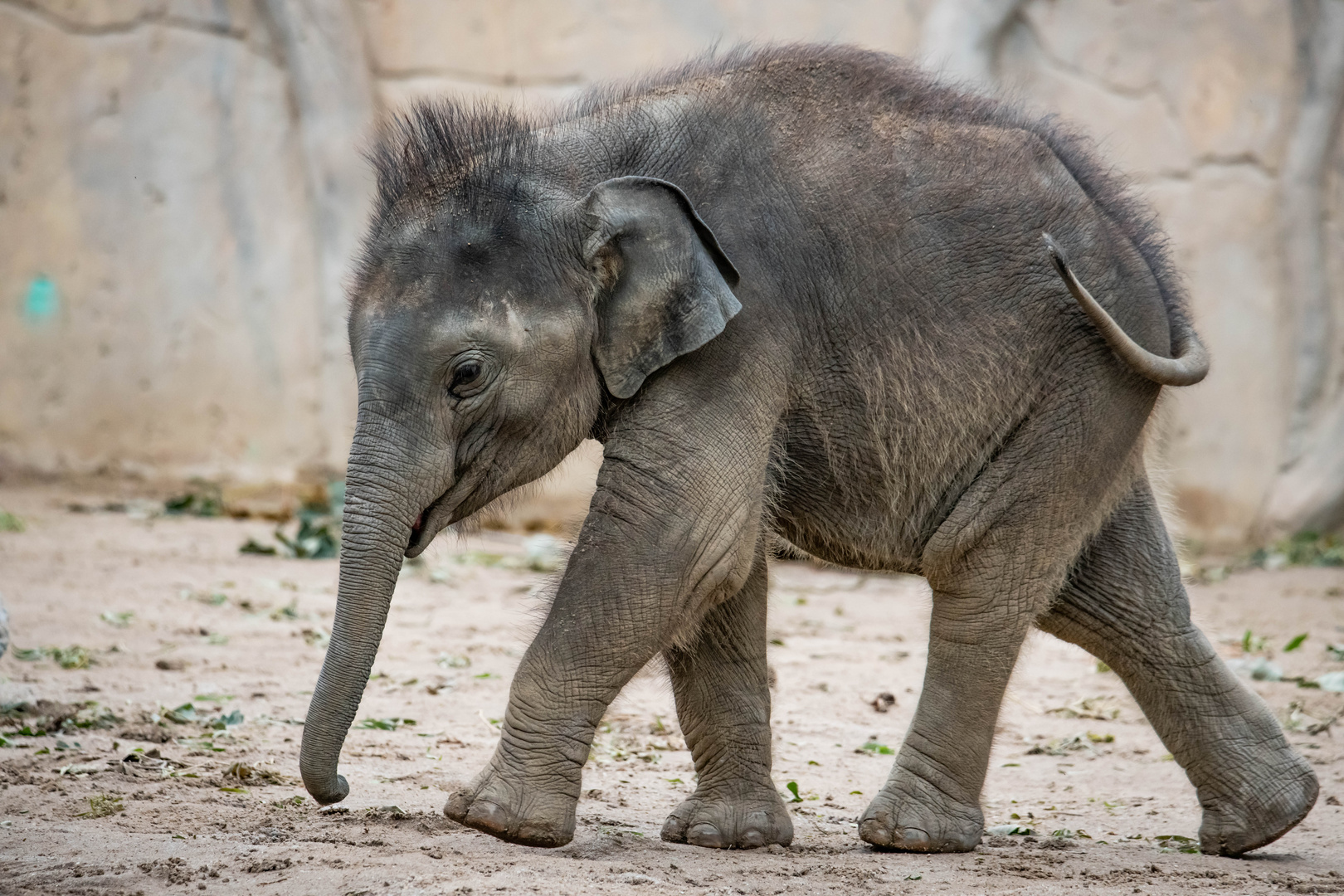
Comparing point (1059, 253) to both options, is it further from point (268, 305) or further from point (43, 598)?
point (268, 305)

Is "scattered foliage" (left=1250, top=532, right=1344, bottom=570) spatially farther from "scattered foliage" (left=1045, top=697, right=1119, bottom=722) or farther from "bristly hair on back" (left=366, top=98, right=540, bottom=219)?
"bristly hair on back" (left=366, top=98, right=540, bottom=219)

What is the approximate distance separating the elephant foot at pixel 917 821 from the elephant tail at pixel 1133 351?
3.78 feet

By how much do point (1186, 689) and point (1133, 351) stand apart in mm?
1012

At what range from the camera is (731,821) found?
3.87 meters

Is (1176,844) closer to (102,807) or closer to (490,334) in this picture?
(490,334)

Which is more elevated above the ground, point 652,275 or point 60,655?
point 652,275

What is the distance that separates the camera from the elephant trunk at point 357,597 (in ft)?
10.3

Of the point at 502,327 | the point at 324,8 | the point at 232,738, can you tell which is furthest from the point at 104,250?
the point at 502,327

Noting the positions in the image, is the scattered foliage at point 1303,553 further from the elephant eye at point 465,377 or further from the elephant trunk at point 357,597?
the elephant trunk at point 357,597

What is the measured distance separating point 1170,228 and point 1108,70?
47.8 inches

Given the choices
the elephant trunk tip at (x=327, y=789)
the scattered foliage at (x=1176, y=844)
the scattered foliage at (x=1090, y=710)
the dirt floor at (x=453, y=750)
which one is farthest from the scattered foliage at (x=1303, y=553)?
the elephant trunk tip at (x=327, y=789)

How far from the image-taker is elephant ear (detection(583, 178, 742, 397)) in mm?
3422

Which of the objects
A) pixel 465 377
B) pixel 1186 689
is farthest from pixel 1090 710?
pixel 465 377

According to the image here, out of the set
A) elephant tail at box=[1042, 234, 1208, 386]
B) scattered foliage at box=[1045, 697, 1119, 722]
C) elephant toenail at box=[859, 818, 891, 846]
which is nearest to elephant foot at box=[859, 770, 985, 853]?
elephant toenail at box=[859, 818, 891, 846]
